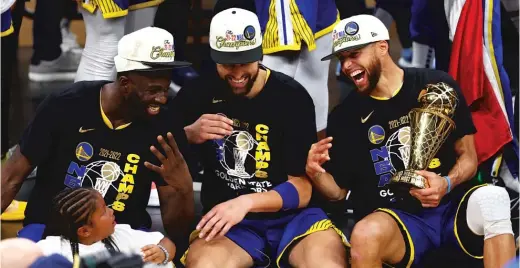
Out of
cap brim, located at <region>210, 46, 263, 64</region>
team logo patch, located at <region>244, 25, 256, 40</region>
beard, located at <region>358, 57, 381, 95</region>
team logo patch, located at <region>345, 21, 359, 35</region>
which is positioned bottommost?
beard, located at <region>358, 57, 381, 95</region>

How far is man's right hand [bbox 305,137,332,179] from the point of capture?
3973 mm

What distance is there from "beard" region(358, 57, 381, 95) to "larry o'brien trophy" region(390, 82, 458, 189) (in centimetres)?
18

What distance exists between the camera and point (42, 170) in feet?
13.2

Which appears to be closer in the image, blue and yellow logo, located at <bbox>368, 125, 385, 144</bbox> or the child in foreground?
the child in foreground

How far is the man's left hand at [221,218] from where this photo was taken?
3949mm

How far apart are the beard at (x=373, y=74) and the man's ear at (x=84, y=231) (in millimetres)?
1175

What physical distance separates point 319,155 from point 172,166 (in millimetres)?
528

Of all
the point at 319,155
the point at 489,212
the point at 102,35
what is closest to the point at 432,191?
the point at 489,212

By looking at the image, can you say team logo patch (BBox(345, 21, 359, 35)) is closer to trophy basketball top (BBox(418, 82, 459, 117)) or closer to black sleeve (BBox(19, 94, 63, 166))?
trophy basketball top (BBox(418, 82, 459, 117))

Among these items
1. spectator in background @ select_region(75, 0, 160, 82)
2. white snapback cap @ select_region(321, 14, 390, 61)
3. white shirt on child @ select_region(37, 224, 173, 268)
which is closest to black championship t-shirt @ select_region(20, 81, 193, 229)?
white shirt on child @ select_region(37, 224, 173, 268)

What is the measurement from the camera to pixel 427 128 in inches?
158

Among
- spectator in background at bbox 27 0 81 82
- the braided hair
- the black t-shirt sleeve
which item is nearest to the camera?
the braided hair

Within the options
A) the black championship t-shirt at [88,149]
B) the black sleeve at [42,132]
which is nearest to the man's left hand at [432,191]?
the black championship t-shirt at [88,149]

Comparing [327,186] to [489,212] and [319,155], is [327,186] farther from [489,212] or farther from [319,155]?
[489,212]
